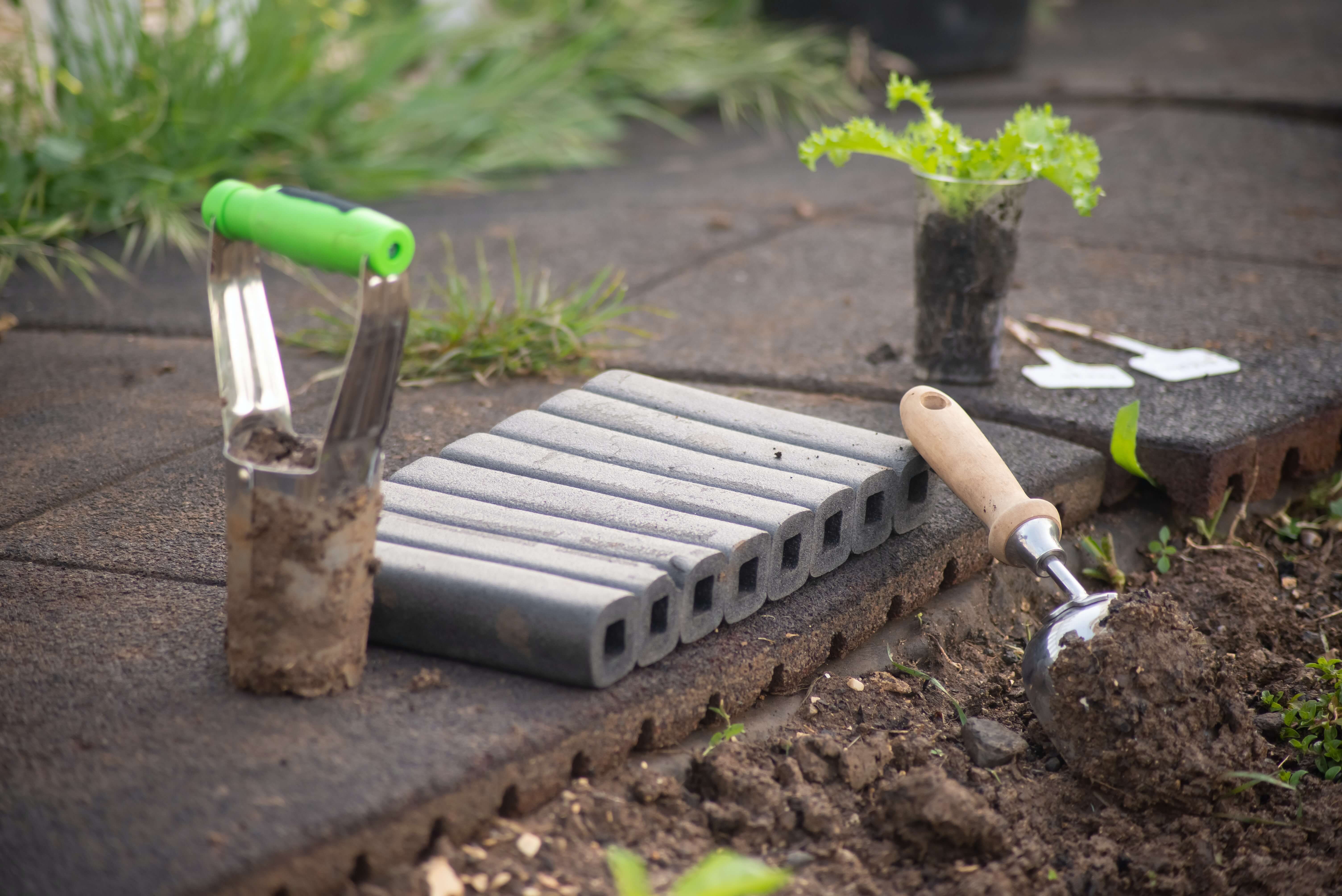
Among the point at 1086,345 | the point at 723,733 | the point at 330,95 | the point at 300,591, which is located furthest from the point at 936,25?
the point at 300,591

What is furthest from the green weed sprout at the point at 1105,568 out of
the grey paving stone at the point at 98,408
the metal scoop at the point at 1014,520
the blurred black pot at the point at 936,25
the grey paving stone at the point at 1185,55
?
the blurred black pot at the point at 936,25

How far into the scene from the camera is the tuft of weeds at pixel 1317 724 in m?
1.71

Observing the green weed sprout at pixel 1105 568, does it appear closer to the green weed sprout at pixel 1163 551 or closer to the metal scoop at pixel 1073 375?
the green weed sprout at pixel 1163 551

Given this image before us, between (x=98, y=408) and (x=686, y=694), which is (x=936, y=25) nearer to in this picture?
(x=98, y=408)

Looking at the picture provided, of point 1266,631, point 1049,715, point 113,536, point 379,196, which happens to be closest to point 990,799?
point 1049,715

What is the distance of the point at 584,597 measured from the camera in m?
1.43

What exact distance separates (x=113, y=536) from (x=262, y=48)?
277cm

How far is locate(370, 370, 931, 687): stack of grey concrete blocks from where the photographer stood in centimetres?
148

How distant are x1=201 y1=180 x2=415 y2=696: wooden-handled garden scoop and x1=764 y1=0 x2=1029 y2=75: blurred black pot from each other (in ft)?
16.0

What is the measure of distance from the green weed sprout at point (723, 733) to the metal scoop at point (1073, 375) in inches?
48.1

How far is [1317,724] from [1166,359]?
1050 millimetres

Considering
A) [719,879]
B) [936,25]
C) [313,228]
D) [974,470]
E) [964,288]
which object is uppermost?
[936,25]

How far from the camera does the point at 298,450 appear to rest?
144cm

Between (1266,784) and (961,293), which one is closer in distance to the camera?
(1266,784)
